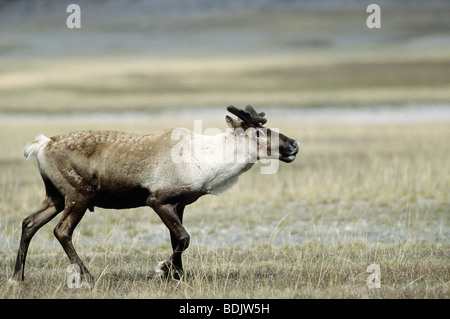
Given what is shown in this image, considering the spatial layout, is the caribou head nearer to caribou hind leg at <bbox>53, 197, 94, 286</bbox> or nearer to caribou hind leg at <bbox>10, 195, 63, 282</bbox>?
caribou hind leg at <bbox>53, 197, 94, 286</bbox>

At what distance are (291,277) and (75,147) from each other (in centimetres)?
377

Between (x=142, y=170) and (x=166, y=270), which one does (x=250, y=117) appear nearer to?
(x=142, y=170)

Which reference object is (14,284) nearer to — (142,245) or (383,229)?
(142,245)

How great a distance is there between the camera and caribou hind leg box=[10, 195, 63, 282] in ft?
33.9

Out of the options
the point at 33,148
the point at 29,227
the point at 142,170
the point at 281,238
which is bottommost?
the point at 281,238

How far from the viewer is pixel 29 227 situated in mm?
10352

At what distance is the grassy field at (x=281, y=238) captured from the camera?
1002cm

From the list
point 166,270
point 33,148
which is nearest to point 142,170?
point 166,270

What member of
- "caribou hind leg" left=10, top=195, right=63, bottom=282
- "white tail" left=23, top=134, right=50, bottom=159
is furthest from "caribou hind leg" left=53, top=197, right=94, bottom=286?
"white tail" left=23, top=134, right=50, bottom=159

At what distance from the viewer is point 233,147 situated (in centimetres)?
1037

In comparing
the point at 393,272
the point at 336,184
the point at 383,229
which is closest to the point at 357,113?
the point at 336,184

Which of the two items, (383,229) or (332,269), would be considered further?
(383,229)

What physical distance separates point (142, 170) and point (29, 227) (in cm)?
187

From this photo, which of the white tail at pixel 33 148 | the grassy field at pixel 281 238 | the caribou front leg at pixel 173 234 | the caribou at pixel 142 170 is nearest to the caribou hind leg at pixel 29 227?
the caribou at pixel 142 170
